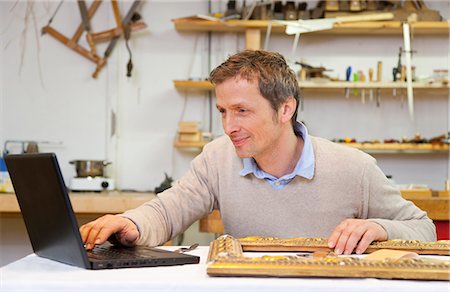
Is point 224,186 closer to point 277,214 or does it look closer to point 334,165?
point 277,214

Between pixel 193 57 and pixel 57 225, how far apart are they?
335cm

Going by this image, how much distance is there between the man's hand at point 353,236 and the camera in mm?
1600

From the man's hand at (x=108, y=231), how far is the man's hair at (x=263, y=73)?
53cm

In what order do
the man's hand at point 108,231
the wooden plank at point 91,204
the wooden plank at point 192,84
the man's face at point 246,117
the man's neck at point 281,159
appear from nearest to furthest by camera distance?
1. the man's hand at point 108,231
2. the man's face at point 246,117
3. the man's neck at point 281,159
4. the wooden plank at point 91,204
5. the wooden plank at point 192,84

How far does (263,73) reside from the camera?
6.93ft

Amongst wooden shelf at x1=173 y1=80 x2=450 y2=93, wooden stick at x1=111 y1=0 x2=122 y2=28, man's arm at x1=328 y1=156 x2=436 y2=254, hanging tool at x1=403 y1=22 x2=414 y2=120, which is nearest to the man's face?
man's arm at x1=328 y1=156 x2=436 y2=254

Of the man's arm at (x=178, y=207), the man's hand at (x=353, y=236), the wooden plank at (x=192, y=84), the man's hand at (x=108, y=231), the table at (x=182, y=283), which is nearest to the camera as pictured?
the table at (x=182, y=283)

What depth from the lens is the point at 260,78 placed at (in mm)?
Answer: 2104

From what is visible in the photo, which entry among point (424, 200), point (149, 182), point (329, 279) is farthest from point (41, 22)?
point (329, 279)

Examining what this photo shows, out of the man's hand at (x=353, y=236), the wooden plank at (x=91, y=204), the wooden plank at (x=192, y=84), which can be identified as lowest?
the wooden plank at (x=91, y=204)

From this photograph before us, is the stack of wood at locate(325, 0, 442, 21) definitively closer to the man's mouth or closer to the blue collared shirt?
the blue collared shirt

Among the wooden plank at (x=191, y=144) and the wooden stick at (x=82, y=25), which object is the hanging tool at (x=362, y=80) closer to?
the wooden plank at (x=191, y=144)

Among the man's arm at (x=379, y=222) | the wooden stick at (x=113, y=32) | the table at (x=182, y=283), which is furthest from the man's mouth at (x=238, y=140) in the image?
the wooden stick at (x=113, y=32)

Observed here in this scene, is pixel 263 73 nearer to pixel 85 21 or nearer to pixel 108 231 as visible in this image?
pixel 108 231
